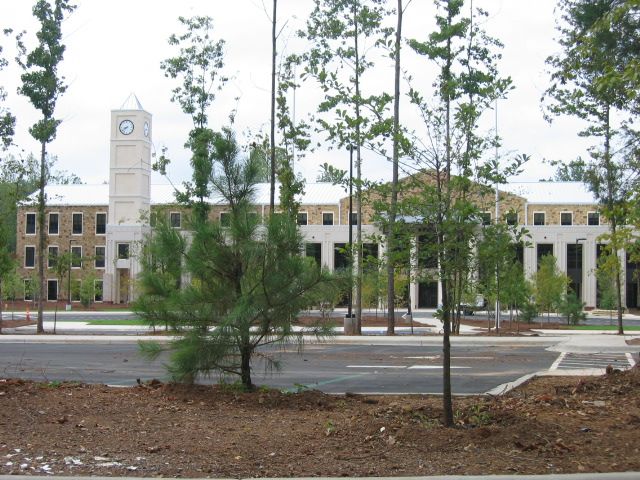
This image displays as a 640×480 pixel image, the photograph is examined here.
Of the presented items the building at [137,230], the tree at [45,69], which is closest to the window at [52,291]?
the building at [137,230]

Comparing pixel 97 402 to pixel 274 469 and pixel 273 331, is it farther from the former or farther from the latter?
pixel 274 469

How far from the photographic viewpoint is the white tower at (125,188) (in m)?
60.2

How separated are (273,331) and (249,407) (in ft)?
3.62

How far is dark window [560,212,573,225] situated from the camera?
204 feet

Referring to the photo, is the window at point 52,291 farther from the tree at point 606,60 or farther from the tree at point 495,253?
the tree at point 495,253

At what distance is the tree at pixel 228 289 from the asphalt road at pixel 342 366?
1411 mm

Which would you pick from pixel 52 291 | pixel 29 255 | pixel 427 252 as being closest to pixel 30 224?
pixel 29 255

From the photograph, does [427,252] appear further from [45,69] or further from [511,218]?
[45,69]

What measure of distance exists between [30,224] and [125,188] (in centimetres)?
1363

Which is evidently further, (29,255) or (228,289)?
(29,255)

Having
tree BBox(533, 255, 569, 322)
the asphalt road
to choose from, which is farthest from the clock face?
the asphalt road

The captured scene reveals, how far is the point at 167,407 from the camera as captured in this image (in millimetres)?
8898

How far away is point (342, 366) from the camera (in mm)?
17062

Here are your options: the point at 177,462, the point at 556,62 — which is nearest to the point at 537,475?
the point at 177,462
